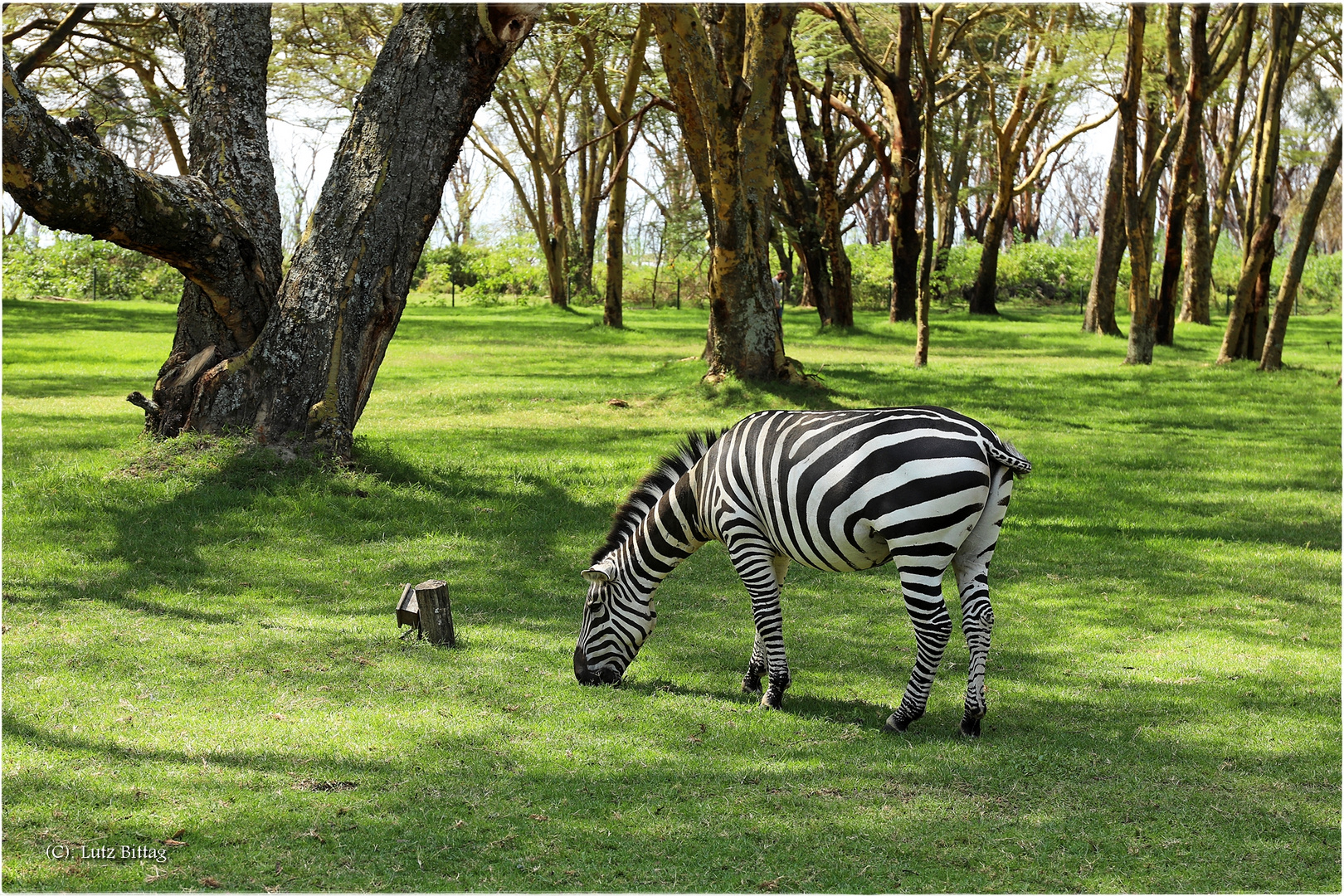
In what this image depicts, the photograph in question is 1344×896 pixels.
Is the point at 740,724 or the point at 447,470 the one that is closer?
the point at 740,724

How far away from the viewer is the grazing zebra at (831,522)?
5406 millimetres

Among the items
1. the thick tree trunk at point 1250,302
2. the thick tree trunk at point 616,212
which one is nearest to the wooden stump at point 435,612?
the thick tree trunk at point 1250,302

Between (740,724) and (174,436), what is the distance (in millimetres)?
7360

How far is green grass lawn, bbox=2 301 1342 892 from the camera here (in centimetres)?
439

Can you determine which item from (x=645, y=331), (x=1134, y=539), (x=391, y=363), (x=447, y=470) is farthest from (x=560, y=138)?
(x=1134, y=539)

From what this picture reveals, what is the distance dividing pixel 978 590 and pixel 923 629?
1.20 ft

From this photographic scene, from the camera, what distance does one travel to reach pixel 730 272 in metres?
15.6

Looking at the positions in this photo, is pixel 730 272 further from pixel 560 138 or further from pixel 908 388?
pixel 560 138

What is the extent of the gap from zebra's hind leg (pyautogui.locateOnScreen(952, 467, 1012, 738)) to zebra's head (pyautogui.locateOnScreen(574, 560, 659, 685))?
1770mm

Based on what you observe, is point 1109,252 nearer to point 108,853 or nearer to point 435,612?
point 435,612

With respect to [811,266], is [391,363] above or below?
below

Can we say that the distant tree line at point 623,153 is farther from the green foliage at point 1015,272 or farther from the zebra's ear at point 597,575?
the zebra's ear at point 597,575

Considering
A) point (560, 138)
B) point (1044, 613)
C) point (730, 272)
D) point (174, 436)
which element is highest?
point (560, 138)

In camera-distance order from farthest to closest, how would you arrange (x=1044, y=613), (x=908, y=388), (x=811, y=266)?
1. (x=811, y=266)
2. (x=908, y=388)
3. (x=1044, y=613)
